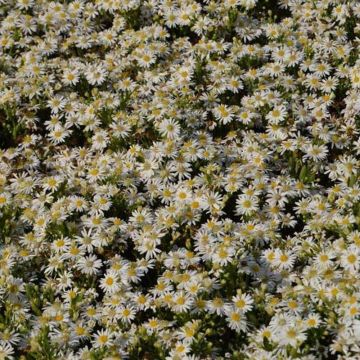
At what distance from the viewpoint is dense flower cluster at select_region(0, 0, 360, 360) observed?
223 inches

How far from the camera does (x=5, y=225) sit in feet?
21.1

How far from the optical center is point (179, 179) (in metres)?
6.80

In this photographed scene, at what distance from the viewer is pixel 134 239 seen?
6.35 m

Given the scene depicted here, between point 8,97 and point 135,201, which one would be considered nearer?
point 135,201

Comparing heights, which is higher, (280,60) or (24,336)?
(280,60)

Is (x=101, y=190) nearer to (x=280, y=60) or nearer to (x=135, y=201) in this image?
(x=135, y=201)

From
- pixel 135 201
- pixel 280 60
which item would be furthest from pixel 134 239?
pixel 280 60

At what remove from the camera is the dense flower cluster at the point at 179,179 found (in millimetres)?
5672

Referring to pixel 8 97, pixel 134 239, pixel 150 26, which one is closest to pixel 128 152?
pixel 134 239

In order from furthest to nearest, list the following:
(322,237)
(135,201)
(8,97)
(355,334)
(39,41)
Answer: (39,41), (8,97), (135,201), (322,237), (355,334)

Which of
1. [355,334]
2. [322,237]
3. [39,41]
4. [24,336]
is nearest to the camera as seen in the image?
[355,334]

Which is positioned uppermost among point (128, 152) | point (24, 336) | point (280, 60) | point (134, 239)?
point (280, 60)

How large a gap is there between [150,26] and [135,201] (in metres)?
2.84

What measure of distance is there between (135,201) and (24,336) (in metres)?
1.75
